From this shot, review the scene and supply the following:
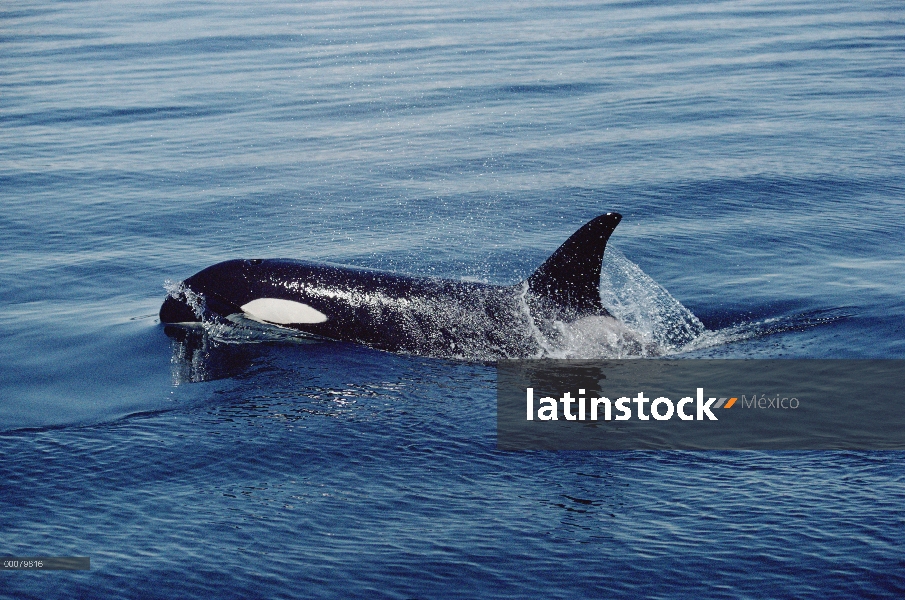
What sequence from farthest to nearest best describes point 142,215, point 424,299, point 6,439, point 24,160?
point 24,160, point 142,215, point 424,299, point 6,439

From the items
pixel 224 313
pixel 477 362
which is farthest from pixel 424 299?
pixel 224 313

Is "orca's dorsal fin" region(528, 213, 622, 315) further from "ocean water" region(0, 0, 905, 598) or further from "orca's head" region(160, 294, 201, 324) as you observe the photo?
"orca's head" region(160, 294, 201, 324)

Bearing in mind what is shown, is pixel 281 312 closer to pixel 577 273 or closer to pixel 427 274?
pixel 427 274

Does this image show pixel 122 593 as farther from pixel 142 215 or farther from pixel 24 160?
pixel 24 160

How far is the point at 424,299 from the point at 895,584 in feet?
19.4

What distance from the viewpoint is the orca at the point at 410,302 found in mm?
10867

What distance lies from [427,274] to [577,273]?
2917 mm

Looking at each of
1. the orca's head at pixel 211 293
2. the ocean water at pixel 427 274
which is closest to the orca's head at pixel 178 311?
the orca's head at pixel 211 293

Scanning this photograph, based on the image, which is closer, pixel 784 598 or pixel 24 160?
pixel 784 598

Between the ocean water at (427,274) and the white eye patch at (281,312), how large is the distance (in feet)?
0.84

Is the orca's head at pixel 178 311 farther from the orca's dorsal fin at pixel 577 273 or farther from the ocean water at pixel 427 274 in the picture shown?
the orca's dorsal fin at pixel 577 273

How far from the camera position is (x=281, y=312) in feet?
38.2

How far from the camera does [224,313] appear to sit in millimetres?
11922

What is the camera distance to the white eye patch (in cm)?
1155
